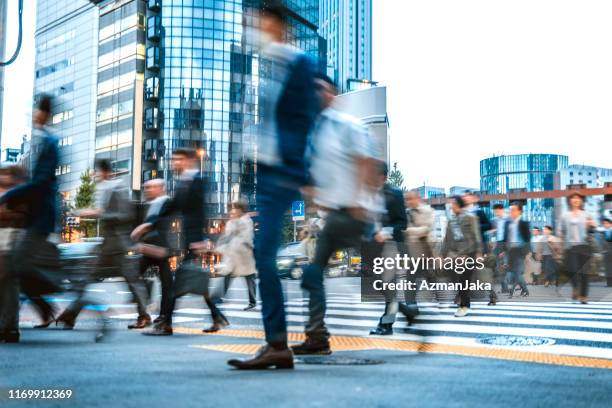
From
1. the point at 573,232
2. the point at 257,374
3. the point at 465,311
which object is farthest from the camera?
the point at 573,232

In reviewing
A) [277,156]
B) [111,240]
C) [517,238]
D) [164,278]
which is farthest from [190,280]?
[517,238]

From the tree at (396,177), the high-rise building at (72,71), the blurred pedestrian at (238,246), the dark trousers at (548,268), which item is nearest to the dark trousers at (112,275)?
the blurred pedestrian at (238,246)

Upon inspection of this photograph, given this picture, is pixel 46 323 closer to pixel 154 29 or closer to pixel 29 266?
pixel 29 266

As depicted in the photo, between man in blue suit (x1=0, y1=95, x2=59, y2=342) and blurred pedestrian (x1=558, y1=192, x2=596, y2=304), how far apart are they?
858 cm

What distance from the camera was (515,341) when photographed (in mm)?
5801

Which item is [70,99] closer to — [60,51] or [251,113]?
[60,51]

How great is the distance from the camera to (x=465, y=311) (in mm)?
8719

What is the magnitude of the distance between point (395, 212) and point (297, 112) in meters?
3.11

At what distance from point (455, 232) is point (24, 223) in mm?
6186

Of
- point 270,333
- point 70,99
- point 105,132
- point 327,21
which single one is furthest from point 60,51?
point 327,21

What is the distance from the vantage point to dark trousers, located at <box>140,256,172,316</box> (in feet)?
20.4

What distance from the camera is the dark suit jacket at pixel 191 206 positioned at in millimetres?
6219

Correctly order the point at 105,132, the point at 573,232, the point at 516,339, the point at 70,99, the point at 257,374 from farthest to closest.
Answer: the point at 70,99 < the point at 105,132 < the point at 573,232 < the point at 516,339 < the point at 257,374

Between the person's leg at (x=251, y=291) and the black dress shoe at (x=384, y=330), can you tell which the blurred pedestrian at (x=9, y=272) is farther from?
the person's leg at (x=251, y=291)
